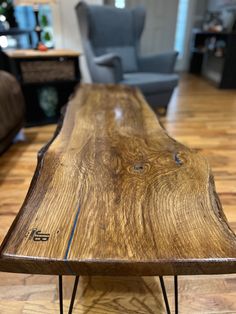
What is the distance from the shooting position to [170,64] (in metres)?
2.67

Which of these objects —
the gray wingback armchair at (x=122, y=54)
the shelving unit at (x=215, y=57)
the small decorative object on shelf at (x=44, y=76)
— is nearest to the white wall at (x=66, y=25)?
the gray wingback armchair at (x=122, y=54)

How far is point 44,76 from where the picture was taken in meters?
2.25

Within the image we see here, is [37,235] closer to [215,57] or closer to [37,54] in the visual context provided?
[37,54]

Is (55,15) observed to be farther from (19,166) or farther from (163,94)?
(19,166)

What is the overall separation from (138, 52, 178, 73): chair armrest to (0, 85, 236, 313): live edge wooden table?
6.19 feet

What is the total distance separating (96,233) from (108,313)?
47cm

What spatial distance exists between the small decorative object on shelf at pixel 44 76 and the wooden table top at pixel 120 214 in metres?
1.41

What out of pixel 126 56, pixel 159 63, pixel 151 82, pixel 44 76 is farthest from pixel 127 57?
pixel 44 76

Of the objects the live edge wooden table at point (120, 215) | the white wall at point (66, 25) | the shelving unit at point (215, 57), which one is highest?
the white wall at point (66, 25)

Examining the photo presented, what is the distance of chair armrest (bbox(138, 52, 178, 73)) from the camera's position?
2.66 metres

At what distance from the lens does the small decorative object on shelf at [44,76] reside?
2170 millimetres

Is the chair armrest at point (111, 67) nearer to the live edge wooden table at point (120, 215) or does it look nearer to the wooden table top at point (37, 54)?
the wooden table top at point (37, 54)

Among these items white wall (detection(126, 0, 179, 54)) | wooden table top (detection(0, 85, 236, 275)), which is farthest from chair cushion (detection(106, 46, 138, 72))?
wooden table top (detection(0, 85, 236, 275))

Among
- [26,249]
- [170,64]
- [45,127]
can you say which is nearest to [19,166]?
A: [45,127]
